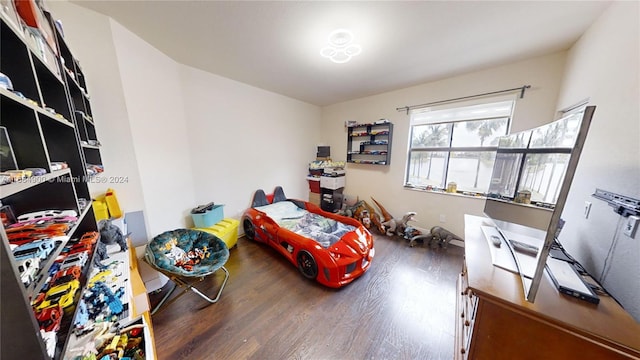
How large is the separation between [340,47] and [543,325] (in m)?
2.31

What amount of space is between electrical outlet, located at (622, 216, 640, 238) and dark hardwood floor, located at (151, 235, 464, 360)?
1.25 meters

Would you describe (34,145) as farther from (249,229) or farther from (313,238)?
(249,229)

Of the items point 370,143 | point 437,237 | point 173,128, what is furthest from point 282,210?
point 437,237

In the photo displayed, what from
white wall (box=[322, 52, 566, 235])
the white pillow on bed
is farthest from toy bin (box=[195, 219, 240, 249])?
white wall (box=[322, 52, 566, 235])

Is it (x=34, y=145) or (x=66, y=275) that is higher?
(x=34, y=145)

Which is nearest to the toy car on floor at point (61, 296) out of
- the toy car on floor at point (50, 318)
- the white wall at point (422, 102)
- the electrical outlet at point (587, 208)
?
the toy car on floor at point (50, 318)

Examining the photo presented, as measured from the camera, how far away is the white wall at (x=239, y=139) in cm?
251

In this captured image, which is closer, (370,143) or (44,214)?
(44,214)

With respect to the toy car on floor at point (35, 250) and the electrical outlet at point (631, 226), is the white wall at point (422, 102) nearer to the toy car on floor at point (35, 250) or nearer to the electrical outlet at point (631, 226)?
the electrical outlet at point (631, 226)

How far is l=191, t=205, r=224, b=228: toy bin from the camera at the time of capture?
2.41 meters

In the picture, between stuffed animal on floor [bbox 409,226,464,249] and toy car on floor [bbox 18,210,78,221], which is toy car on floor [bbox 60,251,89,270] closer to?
toy car on floor [bbox 18,210,78,221]

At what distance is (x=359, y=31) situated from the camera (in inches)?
66.7

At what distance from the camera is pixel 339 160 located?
4105 millimetres

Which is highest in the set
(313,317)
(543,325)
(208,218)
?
(543,325)
